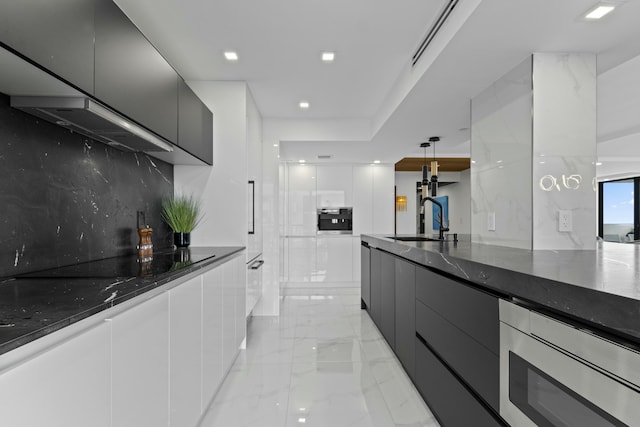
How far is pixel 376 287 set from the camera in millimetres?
3773

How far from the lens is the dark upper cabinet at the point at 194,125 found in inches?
100

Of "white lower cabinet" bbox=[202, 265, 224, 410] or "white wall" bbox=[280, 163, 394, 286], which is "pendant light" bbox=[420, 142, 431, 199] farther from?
"white lower cabinet" bbox=[202, 265, 224, 410]

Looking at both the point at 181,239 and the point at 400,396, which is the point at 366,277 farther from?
the point at 181,239

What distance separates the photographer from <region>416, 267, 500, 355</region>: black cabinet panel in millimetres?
1383

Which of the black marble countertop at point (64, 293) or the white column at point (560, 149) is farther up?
the white column at point (560, 149)

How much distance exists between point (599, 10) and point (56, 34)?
2.33m

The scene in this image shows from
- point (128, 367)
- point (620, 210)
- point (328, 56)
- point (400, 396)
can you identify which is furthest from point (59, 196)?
point (620, 210)

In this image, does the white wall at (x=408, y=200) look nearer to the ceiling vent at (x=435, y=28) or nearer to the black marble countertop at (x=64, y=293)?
the ceiling vent at (x=435, y=28)

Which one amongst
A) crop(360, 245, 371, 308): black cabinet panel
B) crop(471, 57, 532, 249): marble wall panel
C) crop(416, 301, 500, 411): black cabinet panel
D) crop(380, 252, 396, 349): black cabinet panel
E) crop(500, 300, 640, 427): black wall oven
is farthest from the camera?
crop(360, 245, 371, 308): black cabinet panel

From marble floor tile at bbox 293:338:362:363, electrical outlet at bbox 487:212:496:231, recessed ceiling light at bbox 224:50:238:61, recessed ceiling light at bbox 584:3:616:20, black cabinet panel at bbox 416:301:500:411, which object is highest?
recessed ceiling light at bbox 224:50:238:61

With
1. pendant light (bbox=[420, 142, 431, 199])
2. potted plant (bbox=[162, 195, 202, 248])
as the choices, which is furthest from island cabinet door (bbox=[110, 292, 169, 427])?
pendant light (bbox=[420, 142, 431, 199])

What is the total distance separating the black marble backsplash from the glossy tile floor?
120cm

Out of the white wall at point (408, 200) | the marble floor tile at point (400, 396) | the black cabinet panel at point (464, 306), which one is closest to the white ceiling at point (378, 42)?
the black cabinet panel at point (464, 306)

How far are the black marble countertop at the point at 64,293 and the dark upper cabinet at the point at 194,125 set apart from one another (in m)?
1.11
